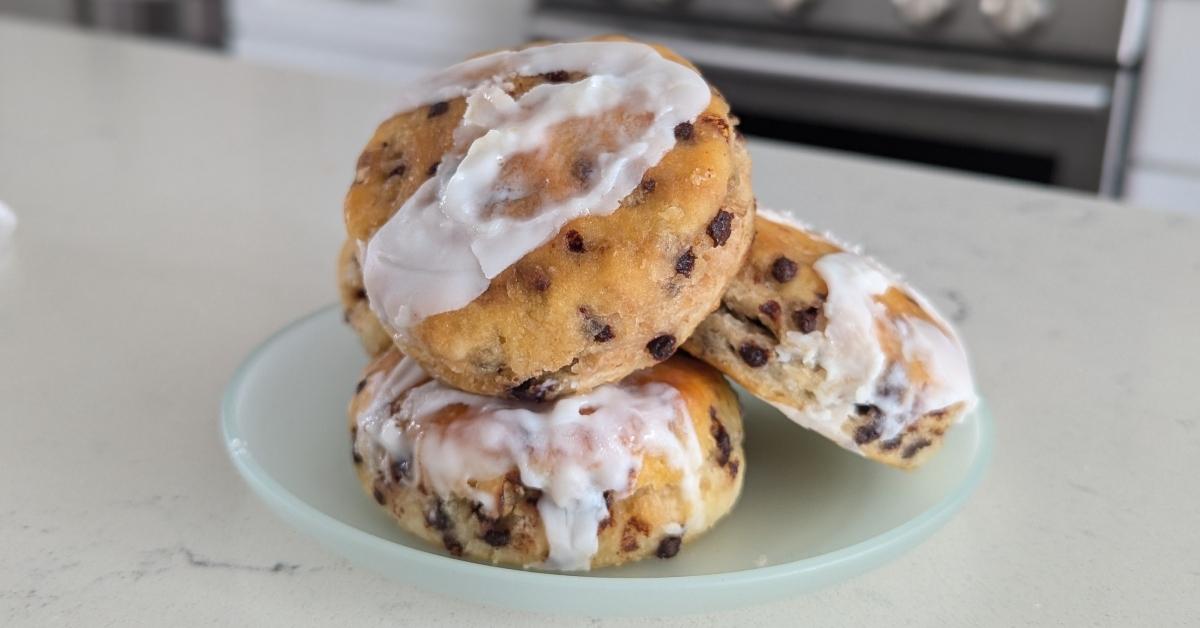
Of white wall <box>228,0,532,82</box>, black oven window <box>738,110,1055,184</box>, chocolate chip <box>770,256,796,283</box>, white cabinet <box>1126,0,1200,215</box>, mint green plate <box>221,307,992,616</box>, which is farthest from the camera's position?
white wall <box>228,0,532,82</box>

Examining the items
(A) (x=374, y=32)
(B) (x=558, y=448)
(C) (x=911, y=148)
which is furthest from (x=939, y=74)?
(B) (x=558, y=448)

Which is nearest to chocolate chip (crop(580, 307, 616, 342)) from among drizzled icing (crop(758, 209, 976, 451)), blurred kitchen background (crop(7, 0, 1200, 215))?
drizzled icing (crop(758, 209, 976, 451))

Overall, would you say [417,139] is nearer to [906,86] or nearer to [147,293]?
[147,293]

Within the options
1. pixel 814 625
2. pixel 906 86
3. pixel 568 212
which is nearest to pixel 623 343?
pixel 568 212

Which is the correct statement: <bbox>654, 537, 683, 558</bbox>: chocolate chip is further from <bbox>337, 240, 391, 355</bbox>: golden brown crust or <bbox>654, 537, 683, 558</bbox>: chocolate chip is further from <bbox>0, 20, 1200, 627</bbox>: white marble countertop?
<bbox>337, 240, 391, 355</bbox>: golden brown crust

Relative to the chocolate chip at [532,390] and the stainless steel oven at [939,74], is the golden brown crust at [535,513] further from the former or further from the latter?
the stainless steel oven at [939,74]

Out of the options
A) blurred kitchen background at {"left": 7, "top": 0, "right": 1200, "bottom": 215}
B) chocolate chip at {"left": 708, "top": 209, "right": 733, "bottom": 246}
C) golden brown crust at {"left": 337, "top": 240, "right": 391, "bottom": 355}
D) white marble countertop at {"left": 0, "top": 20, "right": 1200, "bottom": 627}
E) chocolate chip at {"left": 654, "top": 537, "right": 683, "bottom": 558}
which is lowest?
blurred kitchen background at {"left": 7, "top": 0, "right": 1200, "bottom": 215}
